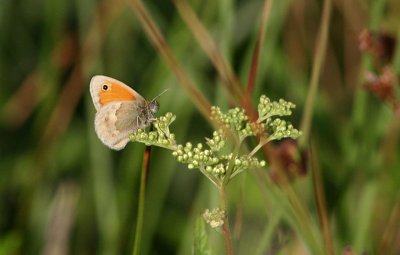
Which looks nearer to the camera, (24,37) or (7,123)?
(7,123)

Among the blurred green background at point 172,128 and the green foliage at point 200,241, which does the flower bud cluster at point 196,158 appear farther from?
the blurred green background at point 172,128

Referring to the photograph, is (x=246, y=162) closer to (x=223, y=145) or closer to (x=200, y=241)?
(x=223, y=145)

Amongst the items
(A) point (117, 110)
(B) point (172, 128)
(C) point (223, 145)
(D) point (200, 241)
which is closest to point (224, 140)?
(C) point (223, 145)

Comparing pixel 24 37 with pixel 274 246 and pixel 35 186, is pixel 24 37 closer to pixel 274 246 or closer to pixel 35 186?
pixel 35 186

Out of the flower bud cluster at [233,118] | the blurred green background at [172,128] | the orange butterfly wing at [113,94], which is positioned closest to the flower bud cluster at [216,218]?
the flower bud cluster at [233,118]

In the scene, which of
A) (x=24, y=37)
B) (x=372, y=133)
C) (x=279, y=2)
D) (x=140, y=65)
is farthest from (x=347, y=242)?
(x=24, y=37)

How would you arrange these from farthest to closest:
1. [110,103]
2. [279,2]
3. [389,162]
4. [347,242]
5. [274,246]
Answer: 1. [279,2]
2. [389,162]
3. [347,242]
4. [274,246]
5. [110,103]

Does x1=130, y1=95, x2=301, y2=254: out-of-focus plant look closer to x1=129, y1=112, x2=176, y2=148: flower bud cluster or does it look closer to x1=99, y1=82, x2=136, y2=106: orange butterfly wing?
x1=129, y1=112, x2=176, y2=148: flower bud cluster

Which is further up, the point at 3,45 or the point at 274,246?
the point at 3,45
